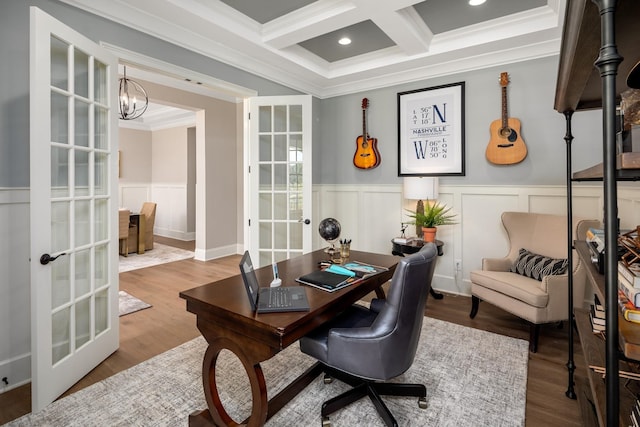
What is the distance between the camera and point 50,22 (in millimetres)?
1773

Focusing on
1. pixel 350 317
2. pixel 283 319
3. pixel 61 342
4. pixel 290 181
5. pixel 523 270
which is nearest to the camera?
pixel 283 319

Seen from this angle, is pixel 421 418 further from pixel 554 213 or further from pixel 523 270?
pixel 554 213

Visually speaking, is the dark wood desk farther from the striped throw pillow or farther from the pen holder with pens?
the striped throw pillow

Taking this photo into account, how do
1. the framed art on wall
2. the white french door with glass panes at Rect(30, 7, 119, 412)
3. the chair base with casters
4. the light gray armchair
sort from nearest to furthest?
the chair base with casters
the white french door with glass panes at Rect(30, 7, 119, 412)
the light gray armchair
the framed art on wall

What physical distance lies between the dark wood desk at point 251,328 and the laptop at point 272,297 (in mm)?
32

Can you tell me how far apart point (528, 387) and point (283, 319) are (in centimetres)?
165

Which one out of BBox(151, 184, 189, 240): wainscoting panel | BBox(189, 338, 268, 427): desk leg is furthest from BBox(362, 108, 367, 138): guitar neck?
BBox(151, 184, 189, 240): wainscoting panel

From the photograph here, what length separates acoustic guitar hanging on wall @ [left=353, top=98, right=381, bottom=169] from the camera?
13.5 feet

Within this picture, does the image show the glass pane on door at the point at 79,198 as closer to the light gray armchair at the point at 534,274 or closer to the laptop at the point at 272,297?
the laptop at the point at 272,297

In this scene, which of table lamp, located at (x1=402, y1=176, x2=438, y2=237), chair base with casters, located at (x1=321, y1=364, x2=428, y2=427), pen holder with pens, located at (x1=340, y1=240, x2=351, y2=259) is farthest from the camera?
table lamp, located at (x1=402, y1=176, x2=438, y2=237)

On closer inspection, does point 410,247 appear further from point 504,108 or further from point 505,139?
point 504,108

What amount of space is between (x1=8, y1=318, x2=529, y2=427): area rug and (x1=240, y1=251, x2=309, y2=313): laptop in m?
0.67

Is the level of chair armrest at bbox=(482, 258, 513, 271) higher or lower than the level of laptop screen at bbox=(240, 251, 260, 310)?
lower

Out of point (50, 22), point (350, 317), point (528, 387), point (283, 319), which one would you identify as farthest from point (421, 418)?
point (50, 22)
